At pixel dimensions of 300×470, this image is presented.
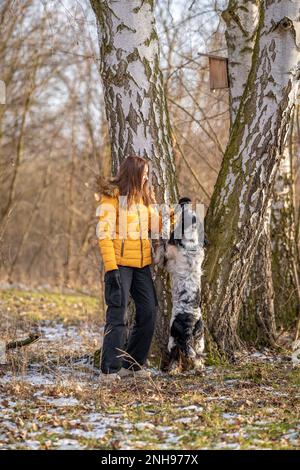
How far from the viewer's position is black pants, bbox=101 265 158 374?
5945 mm

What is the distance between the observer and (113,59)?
20.5 ft

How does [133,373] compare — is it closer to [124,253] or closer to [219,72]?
[124,253]

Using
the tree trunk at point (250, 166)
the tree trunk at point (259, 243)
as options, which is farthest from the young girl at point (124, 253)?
the tree trunk at point (259, 243)

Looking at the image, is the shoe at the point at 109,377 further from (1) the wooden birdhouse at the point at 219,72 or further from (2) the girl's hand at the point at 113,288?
(1) the wooden birdhouse at the point at 219,72

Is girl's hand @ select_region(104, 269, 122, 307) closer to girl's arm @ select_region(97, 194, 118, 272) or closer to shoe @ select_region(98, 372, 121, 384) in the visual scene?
girl's arm @ select_region(97, 194, 118, 272)

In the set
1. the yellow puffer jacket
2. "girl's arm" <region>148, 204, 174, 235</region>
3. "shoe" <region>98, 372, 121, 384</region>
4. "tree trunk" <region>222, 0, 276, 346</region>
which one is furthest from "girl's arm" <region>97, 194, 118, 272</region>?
"tree trunk" <region>222, 0, 276, 346</region>

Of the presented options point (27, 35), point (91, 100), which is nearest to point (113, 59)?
point (27, 35)

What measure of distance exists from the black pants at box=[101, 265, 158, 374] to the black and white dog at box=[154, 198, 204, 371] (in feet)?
0.65

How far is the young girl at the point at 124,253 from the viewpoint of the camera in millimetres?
5883

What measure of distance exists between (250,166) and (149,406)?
2282mm

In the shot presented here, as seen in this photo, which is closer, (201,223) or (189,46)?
(201,223)

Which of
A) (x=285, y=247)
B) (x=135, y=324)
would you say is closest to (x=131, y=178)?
(x=135, y=324)
